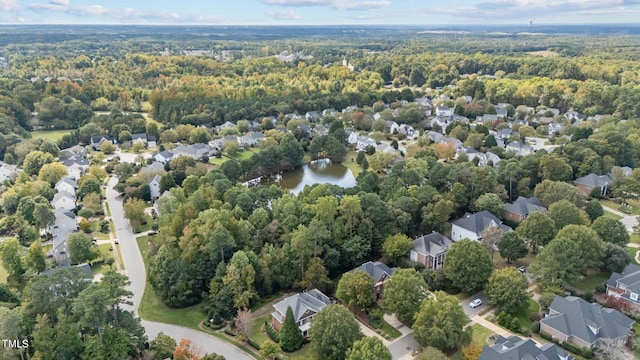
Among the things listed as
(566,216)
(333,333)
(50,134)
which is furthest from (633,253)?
(50,134)

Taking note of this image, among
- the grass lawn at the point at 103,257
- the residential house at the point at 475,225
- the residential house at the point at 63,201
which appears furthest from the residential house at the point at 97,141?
the residential house at the point at 475,225

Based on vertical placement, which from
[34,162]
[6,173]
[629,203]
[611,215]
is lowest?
[611,215]

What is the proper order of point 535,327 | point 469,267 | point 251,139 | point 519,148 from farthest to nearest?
1. point 251,139
2. point 519,148
3. point 469,267
4. point 535,327

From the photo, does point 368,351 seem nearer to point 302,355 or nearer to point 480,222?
point 302,355

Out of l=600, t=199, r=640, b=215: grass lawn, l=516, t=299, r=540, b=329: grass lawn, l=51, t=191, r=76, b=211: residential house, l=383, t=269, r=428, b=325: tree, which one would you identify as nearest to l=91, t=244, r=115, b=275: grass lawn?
l=51, t=191, r=76, b=211: residential house

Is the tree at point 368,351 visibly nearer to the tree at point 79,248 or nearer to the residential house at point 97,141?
the tree at point 79,248

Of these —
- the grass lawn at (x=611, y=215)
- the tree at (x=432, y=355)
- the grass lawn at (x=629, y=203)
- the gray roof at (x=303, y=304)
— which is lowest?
the grass lawn at (x=611, y=215)

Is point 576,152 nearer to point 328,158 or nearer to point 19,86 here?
point 328,158

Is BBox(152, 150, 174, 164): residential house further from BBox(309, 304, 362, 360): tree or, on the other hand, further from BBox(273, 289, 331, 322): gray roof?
BBox(309, 304, 362, 360): tree
